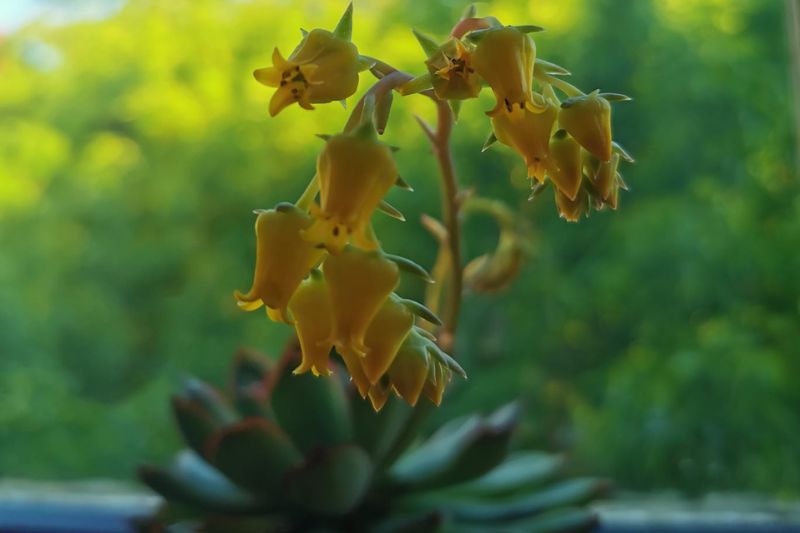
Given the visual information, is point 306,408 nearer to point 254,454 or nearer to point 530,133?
point 254,454

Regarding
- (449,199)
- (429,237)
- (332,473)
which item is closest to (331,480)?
(332,473)

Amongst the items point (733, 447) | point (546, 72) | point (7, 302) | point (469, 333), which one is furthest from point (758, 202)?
point (7, 302)

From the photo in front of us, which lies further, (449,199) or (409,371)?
(449,199)

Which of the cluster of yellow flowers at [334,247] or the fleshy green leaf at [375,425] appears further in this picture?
the fleshy green leaf at [375,425]

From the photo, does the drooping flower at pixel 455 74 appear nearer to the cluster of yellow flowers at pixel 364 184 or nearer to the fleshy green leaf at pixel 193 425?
the cluster of yellow flowers at pixel 364 184

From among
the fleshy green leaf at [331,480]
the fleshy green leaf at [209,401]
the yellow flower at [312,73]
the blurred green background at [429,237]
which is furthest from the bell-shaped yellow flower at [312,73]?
the blurred green background at [429,237]

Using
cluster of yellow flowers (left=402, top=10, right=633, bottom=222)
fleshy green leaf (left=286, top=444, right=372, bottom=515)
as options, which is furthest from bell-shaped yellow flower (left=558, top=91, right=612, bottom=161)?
fleshy green leaf (left=286, top=444, right=372, bottom=515)

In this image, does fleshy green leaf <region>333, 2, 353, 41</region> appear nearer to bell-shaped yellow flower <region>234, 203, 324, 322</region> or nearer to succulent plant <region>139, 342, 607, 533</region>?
A: bell-shaped yellow flower <region>234, 203, 324, 322</region>
